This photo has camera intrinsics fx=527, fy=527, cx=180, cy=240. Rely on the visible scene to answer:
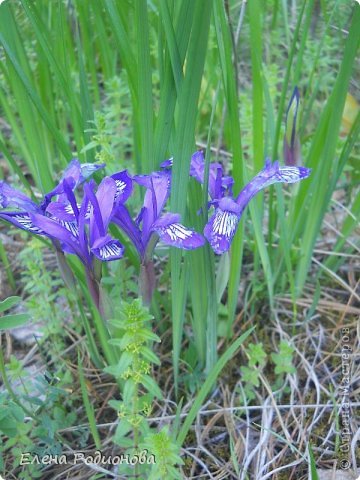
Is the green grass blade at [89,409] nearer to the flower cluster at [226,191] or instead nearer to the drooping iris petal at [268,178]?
the flower cluster at [226,191]

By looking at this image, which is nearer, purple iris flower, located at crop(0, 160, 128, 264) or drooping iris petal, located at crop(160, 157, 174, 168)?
purple iris flower, located at crop(0, 160, 128, 264)

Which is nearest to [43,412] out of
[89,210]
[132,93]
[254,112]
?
[89,210]

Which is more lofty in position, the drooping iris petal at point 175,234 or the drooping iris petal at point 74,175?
the drooping iris petal at point 74,175

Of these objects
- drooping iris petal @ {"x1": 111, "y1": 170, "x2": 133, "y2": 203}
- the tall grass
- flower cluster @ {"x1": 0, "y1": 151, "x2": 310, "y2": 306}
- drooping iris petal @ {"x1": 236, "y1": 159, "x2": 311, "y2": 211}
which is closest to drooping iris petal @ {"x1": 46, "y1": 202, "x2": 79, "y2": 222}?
flower cluster @ {"x1": 0, "y1": 151, "x2": 310, "y2": 306}

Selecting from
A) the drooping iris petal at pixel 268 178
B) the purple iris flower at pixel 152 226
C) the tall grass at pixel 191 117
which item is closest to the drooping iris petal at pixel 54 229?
the purple iris flower at pixel 152 226

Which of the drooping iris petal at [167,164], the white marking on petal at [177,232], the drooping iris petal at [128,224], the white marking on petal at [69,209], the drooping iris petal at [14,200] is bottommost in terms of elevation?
the drooping iris petal at [128,224]

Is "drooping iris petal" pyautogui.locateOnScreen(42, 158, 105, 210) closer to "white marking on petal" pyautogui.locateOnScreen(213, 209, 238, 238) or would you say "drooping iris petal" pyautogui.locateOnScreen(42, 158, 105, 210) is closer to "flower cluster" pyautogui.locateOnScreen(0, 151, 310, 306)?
"flower cluster" pyautogui.locateOnScreen(0, 151, 310, 306)

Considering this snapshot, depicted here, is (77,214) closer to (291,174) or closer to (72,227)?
(72,227)
